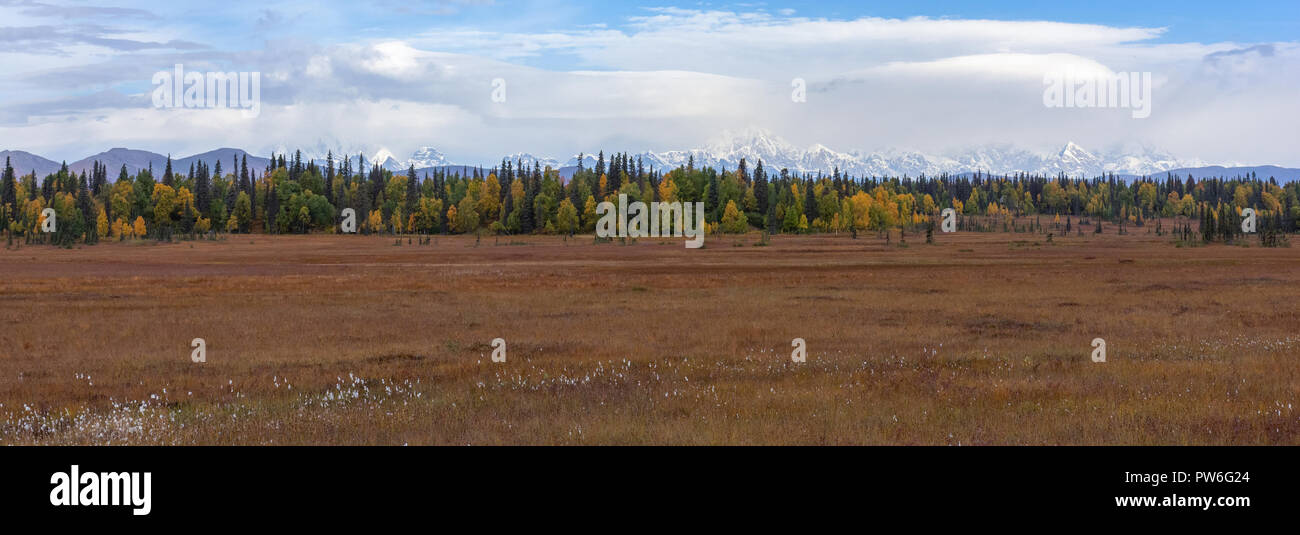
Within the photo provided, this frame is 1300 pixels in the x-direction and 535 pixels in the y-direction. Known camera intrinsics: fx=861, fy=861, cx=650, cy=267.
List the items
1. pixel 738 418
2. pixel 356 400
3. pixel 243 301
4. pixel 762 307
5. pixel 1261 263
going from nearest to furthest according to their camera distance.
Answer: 1. pixel 738 418
2. pixel 356 400
3. pixel 762 307
4. pixel 243 301
5. pixel 1261 263

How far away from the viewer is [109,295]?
41.5m

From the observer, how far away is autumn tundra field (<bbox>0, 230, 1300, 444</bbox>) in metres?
12.5

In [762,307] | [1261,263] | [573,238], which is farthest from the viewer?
[573,238]

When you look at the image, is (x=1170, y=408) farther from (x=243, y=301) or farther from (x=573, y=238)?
(x=573, y=238)

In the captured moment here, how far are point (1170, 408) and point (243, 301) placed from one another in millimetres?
35998

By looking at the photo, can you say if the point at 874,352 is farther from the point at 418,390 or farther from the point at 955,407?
the point at 418,390

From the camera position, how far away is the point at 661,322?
2998cm

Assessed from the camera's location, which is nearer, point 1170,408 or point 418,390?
point 1170,408

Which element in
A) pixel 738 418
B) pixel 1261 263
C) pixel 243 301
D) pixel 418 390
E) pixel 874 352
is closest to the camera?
pixel 738 418

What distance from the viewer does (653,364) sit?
19.7m

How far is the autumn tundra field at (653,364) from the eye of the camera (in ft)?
41.0

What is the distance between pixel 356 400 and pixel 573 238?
415 ft
